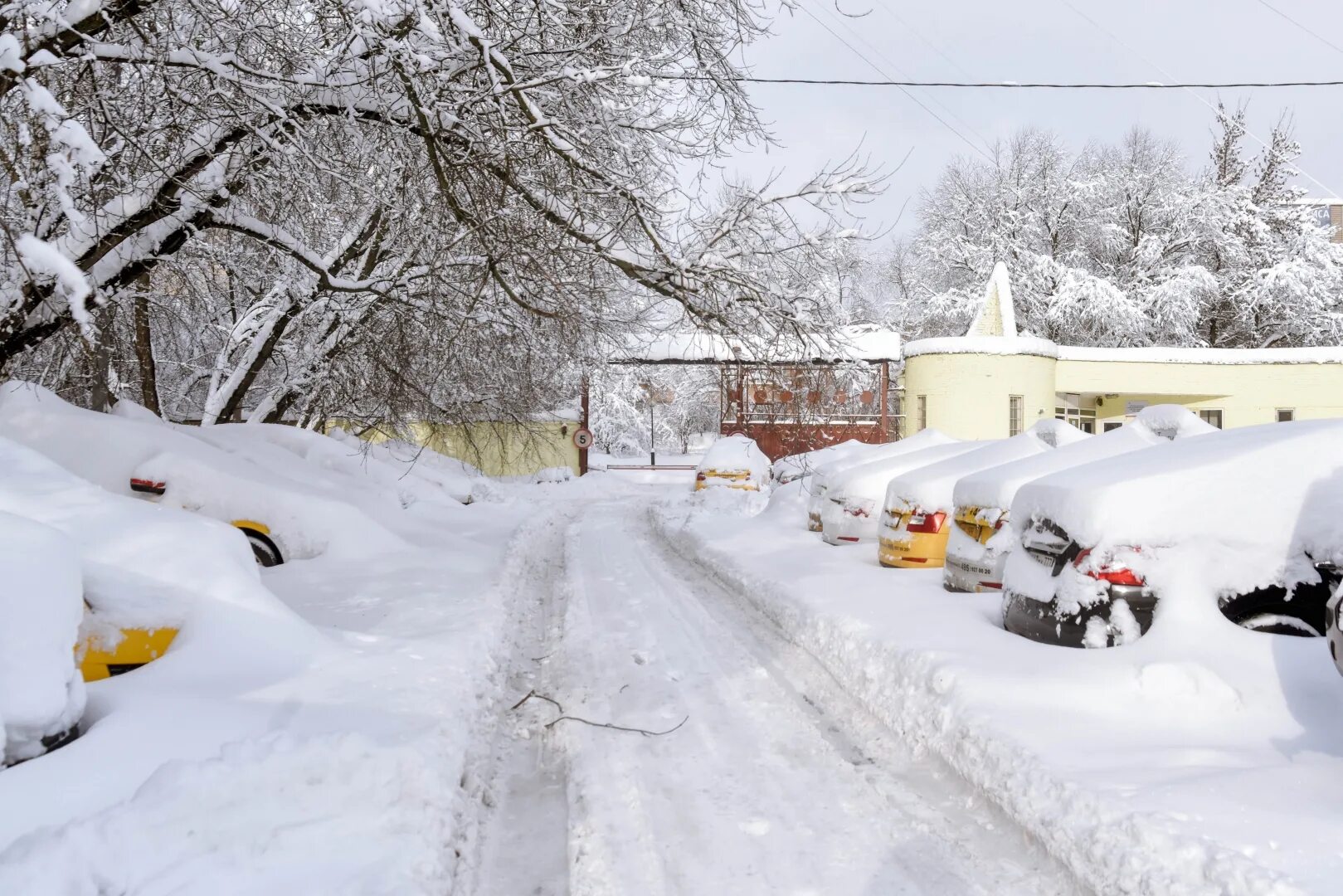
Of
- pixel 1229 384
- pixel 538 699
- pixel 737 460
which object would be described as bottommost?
pixel 538 699

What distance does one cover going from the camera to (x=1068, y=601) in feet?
15.9

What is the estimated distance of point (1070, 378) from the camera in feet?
94.9

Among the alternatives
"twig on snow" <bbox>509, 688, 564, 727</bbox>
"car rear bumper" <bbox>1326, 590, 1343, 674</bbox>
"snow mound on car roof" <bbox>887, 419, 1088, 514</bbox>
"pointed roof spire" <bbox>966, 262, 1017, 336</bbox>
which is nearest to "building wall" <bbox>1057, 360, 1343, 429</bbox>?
"pointed roof spire" <bbox>966, 262, 1017, 336</bbox>

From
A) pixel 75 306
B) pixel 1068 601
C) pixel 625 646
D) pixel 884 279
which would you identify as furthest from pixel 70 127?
pixel 884 279

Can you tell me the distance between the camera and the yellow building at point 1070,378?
2673 centimetres

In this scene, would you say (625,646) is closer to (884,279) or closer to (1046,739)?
(1046,739)

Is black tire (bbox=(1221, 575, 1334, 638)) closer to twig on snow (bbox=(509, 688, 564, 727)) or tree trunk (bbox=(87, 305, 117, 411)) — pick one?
twig on snow (bbox=(509, 688, 564, 727))

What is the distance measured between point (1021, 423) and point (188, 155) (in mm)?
A: 25411

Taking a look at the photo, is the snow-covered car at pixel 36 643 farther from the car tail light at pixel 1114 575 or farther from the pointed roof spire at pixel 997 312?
the pointed roof spire at pixel 997 312

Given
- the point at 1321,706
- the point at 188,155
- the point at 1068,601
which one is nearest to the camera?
the point at 1321,706

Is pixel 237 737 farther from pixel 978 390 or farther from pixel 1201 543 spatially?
pixel 978 390

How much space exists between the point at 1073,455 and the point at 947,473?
1352mm

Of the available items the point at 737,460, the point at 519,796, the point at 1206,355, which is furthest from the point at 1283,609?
the point at 1206,355

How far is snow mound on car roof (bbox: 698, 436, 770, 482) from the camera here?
65.9 ft
